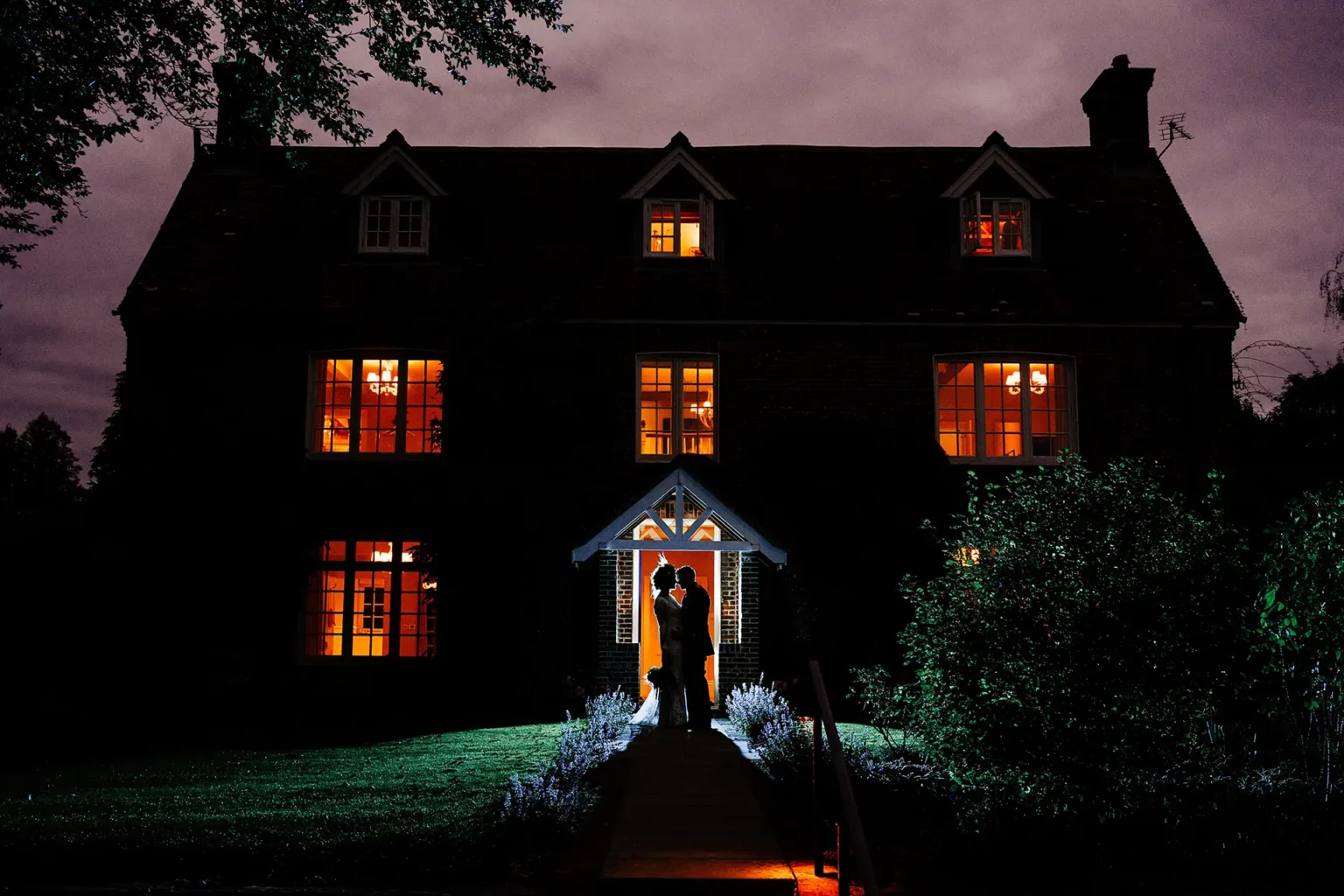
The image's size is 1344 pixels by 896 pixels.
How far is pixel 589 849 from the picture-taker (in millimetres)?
7242

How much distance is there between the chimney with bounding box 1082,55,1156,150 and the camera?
20.3m

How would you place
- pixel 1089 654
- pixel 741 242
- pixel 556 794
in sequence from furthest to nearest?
pixel 741 242 → pixel 1089 654 → pixel 556 794

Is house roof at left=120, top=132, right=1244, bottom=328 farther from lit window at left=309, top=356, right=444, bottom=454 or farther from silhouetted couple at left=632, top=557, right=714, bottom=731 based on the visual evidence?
silhouetted couple at left=632, top=557, right=714, bottom=731

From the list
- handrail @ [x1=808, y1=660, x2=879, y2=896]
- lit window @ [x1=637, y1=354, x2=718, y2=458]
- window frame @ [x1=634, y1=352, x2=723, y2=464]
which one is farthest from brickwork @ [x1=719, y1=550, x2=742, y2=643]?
handrail @ [x1=808, y1=660, x2=879, y2=896]

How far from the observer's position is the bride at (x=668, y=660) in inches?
517

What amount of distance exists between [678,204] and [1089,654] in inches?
477

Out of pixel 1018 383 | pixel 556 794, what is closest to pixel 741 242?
pixel 1018 383

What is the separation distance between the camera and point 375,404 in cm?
1766

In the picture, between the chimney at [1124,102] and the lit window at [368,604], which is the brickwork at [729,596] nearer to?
the lit window at [368,604]

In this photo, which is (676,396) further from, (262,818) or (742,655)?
(262,818)

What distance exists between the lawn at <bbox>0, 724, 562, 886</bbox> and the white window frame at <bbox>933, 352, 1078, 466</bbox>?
8.86m

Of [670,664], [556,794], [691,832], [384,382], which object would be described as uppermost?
[384,382]

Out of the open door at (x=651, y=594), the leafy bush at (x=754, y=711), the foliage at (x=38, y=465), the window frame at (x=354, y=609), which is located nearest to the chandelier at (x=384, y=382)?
the window frame at (x=354, y=609)

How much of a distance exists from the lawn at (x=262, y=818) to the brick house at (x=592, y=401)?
519cm
